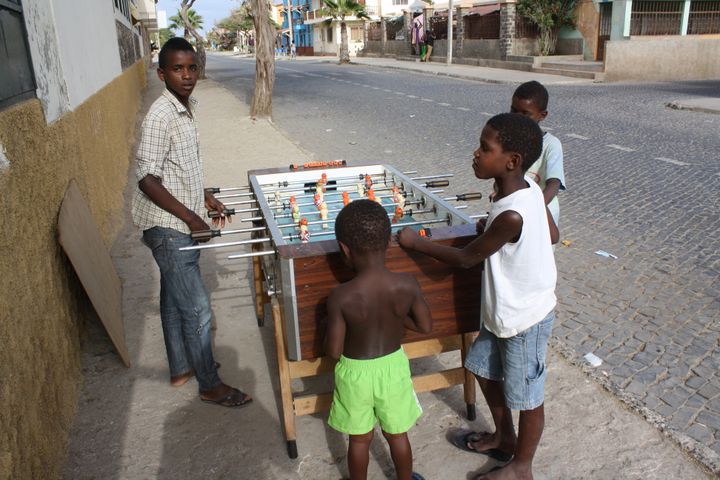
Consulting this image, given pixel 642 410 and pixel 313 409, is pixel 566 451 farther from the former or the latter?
pixel 313 409

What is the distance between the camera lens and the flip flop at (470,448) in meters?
2.87

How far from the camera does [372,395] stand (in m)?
2.47

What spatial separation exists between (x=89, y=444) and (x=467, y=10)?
106 feet

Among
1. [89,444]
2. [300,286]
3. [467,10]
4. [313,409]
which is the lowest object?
[89,444]

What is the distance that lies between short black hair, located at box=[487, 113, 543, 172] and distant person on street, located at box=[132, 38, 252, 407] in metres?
1.59

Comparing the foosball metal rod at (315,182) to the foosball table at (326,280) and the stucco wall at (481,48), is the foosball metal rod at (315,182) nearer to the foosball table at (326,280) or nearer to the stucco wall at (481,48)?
the foosball table at (326,280)

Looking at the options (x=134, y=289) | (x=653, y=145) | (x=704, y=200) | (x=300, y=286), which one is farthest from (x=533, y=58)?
(x=300, y=286)

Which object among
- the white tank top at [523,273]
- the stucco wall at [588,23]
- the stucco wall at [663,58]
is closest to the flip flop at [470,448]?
the white tank top at [523,273]

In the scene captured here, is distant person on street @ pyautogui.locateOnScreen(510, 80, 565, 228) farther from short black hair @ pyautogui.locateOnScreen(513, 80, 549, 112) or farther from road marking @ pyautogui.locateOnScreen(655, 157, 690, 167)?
road marking @ pyautogui.locateOnScreen(655, 157, 690, 167)

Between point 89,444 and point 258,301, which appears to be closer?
point 89,444

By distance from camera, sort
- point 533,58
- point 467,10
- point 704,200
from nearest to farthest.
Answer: point 704,200, point 533,58, point 467,10

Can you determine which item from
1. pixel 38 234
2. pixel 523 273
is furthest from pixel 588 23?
pixel 38 234

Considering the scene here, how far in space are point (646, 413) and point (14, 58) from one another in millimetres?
4172

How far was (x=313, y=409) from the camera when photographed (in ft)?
9.71
